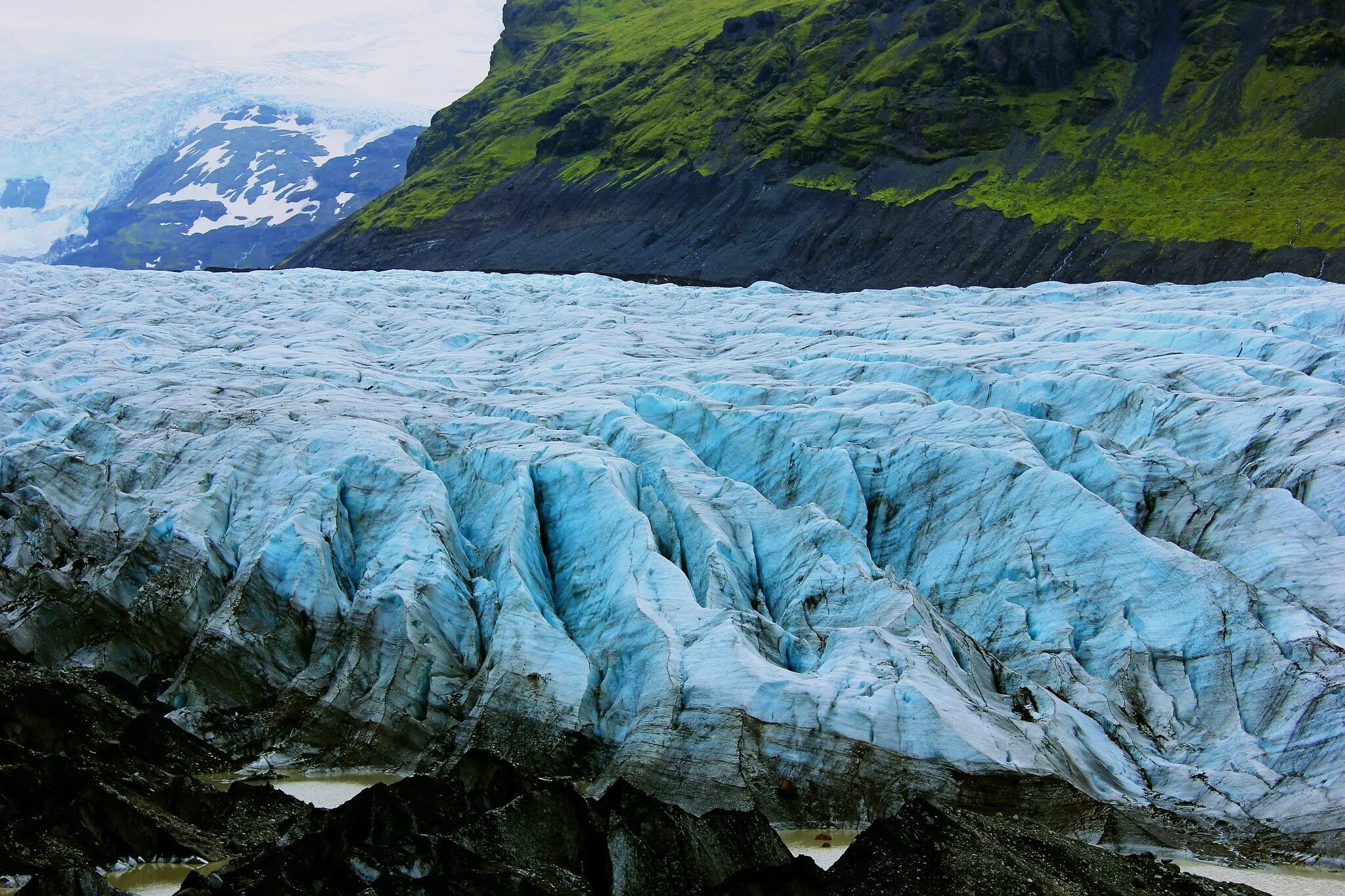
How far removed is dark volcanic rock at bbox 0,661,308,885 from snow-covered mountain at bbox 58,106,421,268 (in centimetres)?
16702

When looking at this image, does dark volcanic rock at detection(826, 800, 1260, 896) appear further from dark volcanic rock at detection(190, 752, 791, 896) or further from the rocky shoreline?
dark volcanic rock at detection(190, 752, 791, 896)

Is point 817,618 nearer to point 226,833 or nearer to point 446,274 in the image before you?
point 226,833

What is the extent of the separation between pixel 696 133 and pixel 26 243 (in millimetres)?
129852

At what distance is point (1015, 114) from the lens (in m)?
79.7

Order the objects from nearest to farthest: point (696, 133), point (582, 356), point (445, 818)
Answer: point (445, 818)
point (582, 356)
point (696, 133)

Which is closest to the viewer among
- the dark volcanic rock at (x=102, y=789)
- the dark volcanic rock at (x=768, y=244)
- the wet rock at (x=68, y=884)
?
the wet rock at (x=68, y=884)

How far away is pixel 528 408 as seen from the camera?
64.1 feet

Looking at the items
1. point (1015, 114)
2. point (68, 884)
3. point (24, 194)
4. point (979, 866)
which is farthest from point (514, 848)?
point (24, 194)

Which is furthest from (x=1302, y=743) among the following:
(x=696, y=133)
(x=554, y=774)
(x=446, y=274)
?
(x=696, y=133)

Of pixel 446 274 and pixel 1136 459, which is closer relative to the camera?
pixel 1136 459

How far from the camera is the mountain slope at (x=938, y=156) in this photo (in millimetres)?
65625

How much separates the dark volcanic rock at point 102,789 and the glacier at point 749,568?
120 cm

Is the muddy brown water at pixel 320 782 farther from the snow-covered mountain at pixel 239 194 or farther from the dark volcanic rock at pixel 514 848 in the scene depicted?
the snow-covered mountain at pixel 239 194

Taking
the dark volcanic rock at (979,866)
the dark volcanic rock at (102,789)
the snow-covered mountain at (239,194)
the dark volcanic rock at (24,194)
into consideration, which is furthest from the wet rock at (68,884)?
the dark volcanic rock at (24,194)
